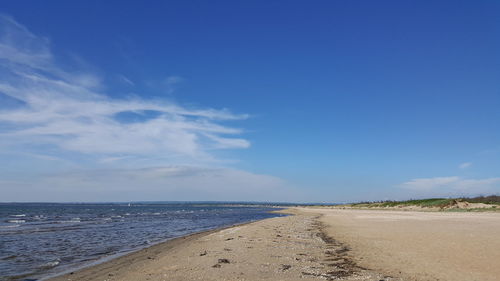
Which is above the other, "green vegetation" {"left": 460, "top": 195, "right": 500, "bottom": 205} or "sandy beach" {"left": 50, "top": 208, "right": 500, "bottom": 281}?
"green vegetation" {"left": 460, "top": 195, "right": 500, "bottom": 205}

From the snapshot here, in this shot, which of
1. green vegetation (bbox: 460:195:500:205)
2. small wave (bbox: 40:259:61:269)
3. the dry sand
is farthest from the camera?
green vegetation (bbox: 460:195:500:205)

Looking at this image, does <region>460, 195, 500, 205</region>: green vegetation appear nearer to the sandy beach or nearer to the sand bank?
the sandy beach

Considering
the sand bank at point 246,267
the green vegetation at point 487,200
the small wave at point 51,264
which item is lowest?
the small wave at point 51,264

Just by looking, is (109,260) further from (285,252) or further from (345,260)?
(345,260)

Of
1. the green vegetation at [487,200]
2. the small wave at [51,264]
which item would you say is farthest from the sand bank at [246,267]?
the green vegetation at [487,200]

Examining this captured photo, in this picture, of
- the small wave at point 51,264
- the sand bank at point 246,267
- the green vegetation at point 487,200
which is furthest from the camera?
the green vegetation at point 487,200

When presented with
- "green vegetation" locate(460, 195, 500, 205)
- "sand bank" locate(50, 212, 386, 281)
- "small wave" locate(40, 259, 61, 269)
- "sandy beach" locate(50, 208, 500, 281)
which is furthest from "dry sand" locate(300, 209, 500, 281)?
"green vegetation" locate(460, 195, 500, 205)

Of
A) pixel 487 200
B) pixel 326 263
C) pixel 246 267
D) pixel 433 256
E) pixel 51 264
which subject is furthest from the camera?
pixel 487 200

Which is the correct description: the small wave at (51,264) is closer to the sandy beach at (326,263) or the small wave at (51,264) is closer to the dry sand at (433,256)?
the sandy beach at (326,263)

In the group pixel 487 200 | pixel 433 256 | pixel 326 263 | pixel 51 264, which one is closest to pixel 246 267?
pixel 326 263

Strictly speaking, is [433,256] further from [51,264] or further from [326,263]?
[51,264]

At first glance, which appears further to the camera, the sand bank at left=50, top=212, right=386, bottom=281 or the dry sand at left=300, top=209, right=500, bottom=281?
the dry sand at left=300, top=209, right=500, bottom=281

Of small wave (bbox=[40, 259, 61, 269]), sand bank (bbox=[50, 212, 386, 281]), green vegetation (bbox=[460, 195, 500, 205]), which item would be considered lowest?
small wave (bbox=[40, 259, 61, 269])

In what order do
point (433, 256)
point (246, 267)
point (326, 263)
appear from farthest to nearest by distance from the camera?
point (433, 256), point (326, 263), point (246, 267)
